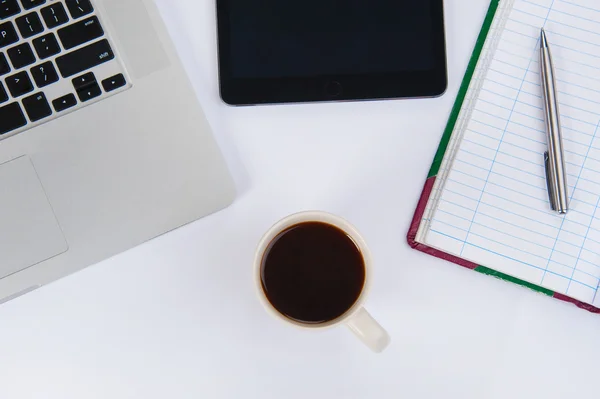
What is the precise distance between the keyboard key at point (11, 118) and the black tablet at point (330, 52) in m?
0.19

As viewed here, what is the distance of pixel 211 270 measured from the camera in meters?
0.54

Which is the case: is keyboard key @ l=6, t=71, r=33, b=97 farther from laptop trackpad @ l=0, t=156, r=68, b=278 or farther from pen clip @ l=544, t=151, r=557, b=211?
pen clip @ l=544, t=151, r=557, b=211

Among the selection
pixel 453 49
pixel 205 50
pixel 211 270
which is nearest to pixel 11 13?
pixel 205 50

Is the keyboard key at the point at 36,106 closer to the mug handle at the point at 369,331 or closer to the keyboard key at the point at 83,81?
the keyboard key at the point at 83,81

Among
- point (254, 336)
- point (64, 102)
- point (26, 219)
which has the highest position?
point (64, 102)

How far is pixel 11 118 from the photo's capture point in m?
0.49

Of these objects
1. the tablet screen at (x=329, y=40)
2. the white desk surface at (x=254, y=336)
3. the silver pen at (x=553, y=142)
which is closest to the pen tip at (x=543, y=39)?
the silver pen at (x=553, y=142)

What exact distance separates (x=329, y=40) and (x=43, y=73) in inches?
10.7

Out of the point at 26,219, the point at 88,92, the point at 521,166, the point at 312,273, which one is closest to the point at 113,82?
the point at 88,92

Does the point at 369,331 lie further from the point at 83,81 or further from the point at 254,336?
the point at 83,81

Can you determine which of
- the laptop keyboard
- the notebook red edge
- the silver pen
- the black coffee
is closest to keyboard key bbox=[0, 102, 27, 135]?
the laptop keyboard

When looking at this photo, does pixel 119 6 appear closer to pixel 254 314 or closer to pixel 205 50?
pixel 205 50

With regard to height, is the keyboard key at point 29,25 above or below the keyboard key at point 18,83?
above

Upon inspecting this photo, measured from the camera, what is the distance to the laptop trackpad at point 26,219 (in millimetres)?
508
